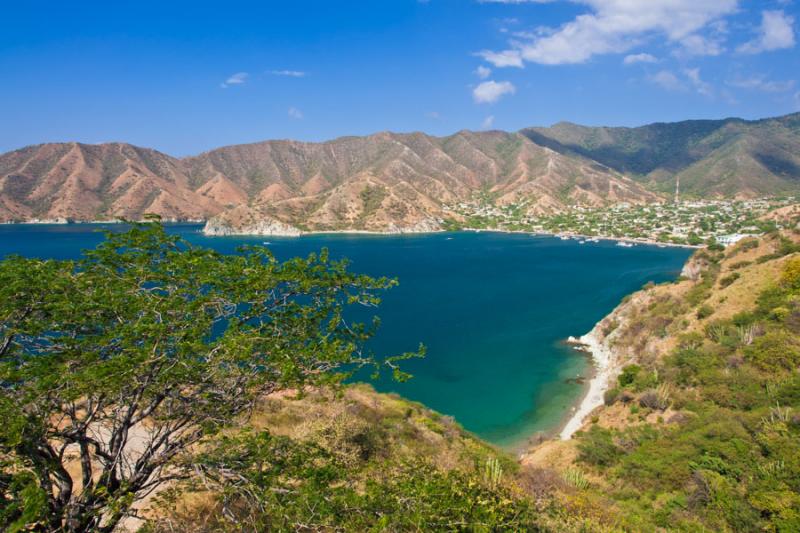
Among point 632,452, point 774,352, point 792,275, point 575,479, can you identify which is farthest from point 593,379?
point 575,479

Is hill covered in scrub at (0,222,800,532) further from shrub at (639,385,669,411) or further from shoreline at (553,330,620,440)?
shoreline at (553,330,620,440)

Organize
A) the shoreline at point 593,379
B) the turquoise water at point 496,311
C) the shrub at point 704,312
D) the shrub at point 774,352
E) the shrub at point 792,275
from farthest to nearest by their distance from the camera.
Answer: the turquoise water at point 496,311
the shrub at point 704,312
the shoreline at point 593,379
the shrub at point 792,275
the shrub at point 774,352

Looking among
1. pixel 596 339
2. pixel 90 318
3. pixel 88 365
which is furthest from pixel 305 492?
pixel 596 339

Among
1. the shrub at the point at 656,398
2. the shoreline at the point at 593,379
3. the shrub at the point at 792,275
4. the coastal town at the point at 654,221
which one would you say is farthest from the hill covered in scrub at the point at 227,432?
the coastal town at the point at 654,221

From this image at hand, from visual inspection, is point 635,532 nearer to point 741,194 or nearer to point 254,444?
point 254,444

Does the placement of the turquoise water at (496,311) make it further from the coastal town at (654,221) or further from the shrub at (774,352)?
the coastal town at (654,221)

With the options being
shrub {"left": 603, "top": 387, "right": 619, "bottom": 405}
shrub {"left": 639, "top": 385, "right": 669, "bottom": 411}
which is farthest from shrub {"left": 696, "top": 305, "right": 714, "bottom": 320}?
shrub {"left": 639, "top": 385, "right": 669, "bottom": 411}
